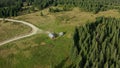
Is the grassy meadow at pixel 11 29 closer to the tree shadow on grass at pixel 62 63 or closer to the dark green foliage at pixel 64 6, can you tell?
the dark green foliage at pixel 64 6

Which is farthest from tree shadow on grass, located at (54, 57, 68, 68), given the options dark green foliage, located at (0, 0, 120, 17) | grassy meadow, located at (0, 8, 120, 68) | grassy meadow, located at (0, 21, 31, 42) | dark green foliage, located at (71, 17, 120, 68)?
dark green foliage, located at (0, 0, 120, 17)

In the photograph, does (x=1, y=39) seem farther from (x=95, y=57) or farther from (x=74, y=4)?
(x=74, y=4)

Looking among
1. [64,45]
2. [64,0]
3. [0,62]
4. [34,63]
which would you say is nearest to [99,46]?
[64,45]

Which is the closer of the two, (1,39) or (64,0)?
(1,39)

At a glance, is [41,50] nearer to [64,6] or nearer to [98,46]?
[98,46]

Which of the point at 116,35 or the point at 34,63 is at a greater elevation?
the point at 116,35

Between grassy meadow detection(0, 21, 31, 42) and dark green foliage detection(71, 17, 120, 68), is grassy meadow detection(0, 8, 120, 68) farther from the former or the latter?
grassy meadow detection(0, 21, 31, 42)

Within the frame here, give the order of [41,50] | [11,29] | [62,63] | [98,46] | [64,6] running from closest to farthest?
[62,63] < [98,46] < [41,50] < [11,29] < [64,6]

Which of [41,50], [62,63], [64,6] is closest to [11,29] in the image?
[41,50]
